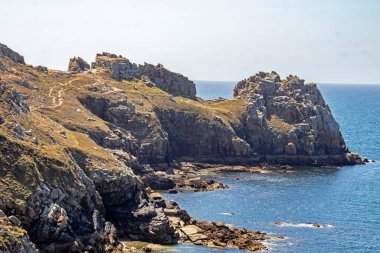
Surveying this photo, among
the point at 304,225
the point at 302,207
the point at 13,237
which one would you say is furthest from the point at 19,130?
the point at 302,207

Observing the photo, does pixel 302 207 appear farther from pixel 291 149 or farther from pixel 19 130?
pixel 19 130

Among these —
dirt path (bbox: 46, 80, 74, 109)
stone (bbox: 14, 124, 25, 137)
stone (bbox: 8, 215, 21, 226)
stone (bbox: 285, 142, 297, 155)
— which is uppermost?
dirt path (bbox: 46, 80, 74, 109)

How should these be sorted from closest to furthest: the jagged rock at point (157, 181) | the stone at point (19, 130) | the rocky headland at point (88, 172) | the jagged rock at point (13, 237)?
the jagged rock at point (13, 237), the rocky headland at point (88, 172), the stone at point (19, 130), the jagged rock at point (157, 181)

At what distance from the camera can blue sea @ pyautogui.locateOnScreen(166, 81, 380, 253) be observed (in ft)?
369

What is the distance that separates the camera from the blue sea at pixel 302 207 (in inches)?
4428

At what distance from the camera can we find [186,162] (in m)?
187

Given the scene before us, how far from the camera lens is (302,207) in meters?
140

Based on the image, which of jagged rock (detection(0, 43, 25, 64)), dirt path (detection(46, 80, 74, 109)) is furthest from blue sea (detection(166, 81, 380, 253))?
jagged rock (detection(0, 43, 25, 64))

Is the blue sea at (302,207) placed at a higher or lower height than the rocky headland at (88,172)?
lower

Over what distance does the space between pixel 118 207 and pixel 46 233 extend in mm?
24056

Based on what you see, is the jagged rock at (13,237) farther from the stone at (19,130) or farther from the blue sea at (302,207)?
the blue sea at (302,207)

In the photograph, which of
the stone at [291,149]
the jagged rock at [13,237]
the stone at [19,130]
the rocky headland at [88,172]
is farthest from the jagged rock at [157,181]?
the jagged rock at [13,237]

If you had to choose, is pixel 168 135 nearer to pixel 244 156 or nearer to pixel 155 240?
pixel 244 156

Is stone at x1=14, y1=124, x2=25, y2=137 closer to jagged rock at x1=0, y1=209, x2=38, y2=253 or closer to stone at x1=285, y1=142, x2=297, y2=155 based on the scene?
jagged rock at x1=0, y1=209, x2=38, y2=253
